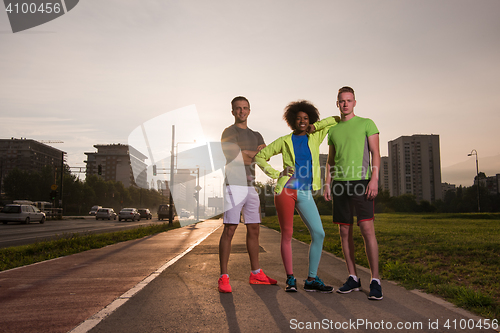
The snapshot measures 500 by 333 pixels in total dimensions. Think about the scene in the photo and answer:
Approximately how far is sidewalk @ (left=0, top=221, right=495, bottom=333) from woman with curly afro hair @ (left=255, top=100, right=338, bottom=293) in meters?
0.38

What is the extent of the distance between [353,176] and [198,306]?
211cm

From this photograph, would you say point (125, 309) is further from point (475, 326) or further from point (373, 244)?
point (475, 326)

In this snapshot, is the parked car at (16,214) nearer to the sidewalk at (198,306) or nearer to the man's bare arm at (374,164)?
the sidewalk at (198,306)

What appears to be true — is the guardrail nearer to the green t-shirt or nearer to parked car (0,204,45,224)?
parked car (0,204,45,224)

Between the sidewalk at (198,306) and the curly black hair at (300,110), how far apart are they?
77.8 inches

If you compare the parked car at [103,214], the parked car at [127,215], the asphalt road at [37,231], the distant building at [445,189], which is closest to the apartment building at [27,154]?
the parked car at [103,214]

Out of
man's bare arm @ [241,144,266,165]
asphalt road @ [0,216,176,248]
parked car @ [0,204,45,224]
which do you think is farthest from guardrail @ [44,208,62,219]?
man's bare arm @ [241,144,266,165]

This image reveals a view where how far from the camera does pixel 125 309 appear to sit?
3459 millimetres

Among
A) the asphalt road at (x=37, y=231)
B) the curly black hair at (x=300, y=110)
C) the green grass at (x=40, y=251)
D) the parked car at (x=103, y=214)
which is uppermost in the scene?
the curly black hair at (x=300, y=110)

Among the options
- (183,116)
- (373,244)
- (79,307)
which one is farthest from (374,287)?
(183,116)

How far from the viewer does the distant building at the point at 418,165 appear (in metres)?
118

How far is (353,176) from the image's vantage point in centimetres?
396

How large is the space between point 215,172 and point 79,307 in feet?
7.37

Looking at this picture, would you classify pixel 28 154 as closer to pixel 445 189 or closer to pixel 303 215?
pixel 303 215
